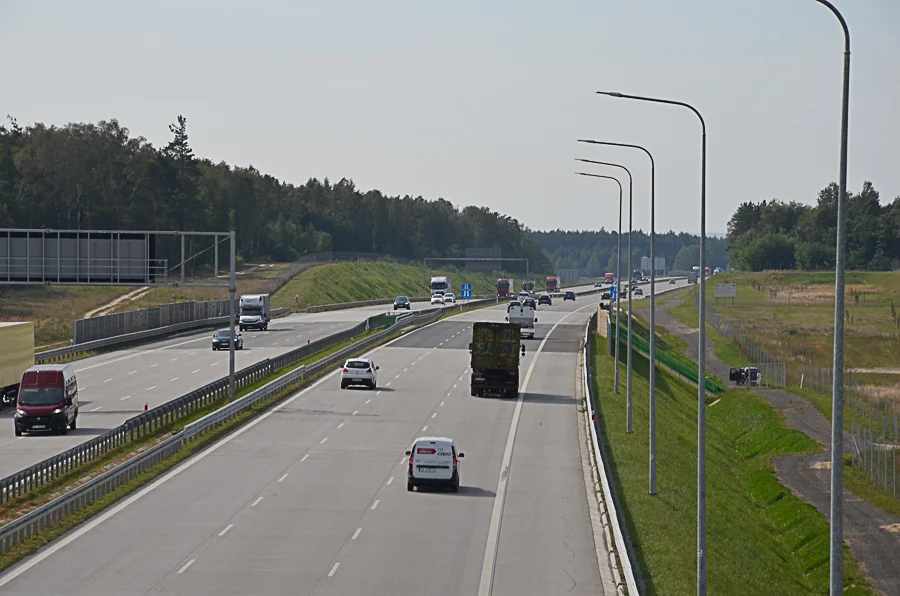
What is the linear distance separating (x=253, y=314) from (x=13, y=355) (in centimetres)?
5591

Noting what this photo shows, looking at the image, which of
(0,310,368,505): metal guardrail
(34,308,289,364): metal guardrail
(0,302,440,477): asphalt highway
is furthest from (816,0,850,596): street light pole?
(34,308,289,364): metal guardrail

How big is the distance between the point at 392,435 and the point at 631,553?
70.6ft

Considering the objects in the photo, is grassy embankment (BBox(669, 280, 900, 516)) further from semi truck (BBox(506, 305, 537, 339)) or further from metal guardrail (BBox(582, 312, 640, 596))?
semi truck (BBox(506, 305, 537, 339))

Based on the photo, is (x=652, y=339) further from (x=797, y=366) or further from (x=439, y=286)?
(x=439, y=286)

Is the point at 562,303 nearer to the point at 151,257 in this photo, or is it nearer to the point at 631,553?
the point at 151,257

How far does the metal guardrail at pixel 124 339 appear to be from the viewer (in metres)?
76.3

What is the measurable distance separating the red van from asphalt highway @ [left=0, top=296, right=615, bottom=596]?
658 centimetres

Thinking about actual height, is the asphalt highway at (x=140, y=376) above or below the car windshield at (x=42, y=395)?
below

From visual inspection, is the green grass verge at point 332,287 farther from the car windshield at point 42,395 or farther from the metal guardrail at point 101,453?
the car windshield at point 42,395

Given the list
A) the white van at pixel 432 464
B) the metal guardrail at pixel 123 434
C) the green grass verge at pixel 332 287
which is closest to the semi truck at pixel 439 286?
the green grass verge at pixel 332 287

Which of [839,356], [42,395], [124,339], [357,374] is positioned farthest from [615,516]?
[124,339]

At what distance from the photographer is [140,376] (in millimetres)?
70688

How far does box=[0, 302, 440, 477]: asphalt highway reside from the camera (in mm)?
46125

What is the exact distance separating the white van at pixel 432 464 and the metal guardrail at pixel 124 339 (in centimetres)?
4034
